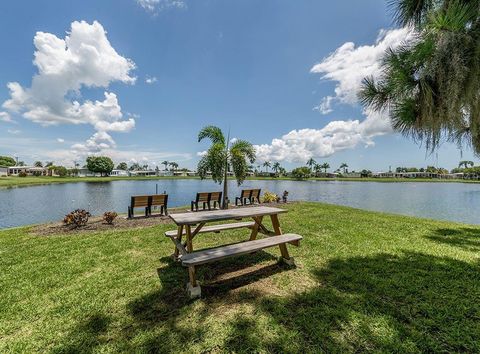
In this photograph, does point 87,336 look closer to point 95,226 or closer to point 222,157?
point 95,226

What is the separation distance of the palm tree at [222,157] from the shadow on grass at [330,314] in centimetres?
774

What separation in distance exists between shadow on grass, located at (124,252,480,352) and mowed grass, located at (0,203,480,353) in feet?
0.05

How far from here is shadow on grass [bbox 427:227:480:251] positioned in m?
5.76

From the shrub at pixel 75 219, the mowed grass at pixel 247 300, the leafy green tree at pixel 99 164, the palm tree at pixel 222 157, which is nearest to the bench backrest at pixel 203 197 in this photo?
the palm tree at pixel 222 157

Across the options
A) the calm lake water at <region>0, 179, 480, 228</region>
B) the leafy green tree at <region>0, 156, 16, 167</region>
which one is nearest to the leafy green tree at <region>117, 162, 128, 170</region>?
the leafy green tree at <region>0, 156, 16, 167</region>

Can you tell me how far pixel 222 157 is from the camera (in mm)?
11812

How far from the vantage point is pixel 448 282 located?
3.67 metres

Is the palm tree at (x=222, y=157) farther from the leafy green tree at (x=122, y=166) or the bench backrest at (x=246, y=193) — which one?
the leafy green tree at (x=122, y=166)

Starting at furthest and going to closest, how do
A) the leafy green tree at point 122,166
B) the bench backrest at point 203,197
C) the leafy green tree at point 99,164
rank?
the leafy green tree at point 122,166
the leafy green tree at point 99,164
the bench backrest at point 203,197

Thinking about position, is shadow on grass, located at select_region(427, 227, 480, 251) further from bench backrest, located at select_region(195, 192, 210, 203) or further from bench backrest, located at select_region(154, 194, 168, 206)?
bench backrest, located at select_region(154, 194, 168, 206)

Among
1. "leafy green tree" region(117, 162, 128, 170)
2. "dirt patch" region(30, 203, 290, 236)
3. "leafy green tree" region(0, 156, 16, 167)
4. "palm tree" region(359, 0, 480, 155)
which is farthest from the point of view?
"leafy green tree" region(117, 162, 128, 170)

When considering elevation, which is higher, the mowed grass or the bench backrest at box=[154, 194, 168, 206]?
the bench backrest at box=[154, 194, 168, 206]

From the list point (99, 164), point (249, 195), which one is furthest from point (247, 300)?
point (99, 164)

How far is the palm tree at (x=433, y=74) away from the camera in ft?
9.95
